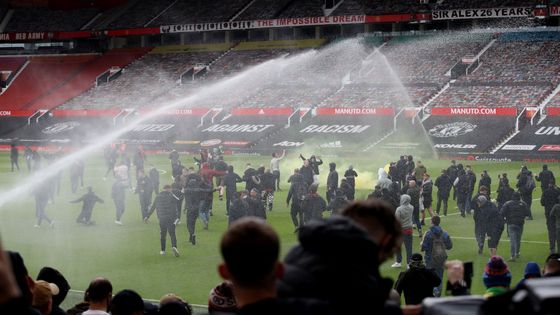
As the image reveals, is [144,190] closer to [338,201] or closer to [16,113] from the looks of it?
[338,201]

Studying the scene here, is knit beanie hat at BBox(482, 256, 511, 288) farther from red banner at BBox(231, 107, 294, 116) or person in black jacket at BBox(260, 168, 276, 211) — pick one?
red banner at BBox(231, 107, 294, 116)

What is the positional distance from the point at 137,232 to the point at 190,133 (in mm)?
26086

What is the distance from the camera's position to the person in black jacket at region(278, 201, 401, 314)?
398cm

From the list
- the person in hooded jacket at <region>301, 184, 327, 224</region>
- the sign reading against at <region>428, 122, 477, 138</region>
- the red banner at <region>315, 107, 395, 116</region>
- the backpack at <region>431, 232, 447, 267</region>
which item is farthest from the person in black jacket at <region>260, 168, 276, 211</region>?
the red banner at <region>315, 107, 395, 116</region>

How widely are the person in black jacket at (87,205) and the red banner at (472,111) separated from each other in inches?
904

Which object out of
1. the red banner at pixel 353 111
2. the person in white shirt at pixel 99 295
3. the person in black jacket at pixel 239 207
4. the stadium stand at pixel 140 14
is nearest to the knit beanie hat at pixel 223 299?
the person in white shirt at pixel 99 295

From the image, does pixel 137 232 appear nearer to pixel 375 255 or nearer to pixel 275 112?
pixel 375 255

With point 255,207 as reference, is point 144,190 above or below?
above

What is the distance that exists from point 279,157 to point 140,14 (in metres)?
32.1

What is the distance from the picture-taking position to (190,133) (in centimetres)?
5069

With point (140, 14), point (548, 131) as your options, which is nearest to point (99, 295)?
point (548, 131)

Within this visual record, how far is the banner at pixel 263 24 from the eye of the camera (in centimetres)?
5847

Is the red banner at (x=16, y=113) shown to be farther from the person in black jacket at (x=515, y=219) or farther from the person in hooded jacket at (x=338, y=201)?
the person in black jacket at (x=515, y=219)

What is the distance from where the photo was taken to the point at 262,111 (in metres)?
51.5
